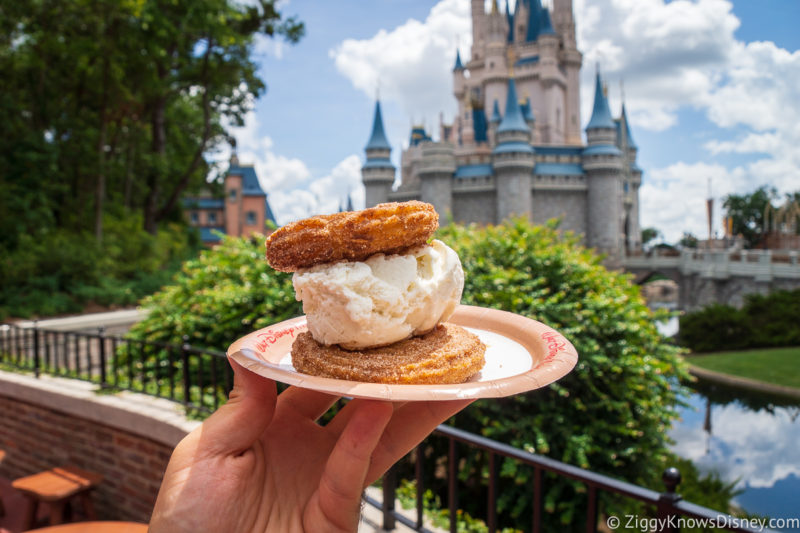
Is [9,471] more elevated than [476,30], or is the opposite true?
[476,30]

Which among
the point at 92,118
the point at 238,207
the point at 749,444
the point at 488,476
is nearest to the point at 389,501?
the point at 488,476

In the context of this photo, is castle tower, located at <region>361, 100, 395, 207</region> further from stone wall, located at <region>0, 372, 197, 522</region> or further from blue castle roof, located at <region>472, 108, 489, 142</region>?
stone wall, located at <region>0, 372, 197, 522</region>

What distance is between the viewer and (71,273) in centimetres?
1356

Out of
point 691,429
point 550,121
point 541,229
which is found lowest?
point 691,429

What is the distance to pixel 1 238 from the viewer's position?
13938mm

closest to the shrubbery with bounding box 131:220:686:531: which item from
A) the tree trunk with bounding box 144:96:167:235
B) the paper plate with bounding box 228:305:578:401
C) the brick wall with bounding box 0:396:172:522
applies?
the brick wall with bounding box 0:396:172:522

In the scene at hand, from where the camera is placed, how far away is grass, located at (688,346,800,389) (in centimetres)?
1653

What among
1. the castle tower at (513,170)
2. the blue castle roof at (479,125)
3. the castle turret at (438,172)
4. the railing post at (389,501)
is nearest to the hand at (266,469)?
the railing post at (389,501)

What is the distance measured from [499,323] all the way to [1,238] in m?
16.4

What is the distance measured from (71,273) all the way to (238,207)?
36.8 metres

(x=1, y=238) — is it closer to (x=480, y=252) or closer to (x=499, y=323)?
(x=480, y=252)

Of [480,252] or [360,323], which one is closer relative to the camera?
[360,323]

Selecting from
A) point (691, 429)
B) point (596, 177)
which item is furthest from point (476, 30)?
point (691, 429)

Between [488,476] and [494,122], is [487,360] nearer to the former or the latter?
[488,476]
